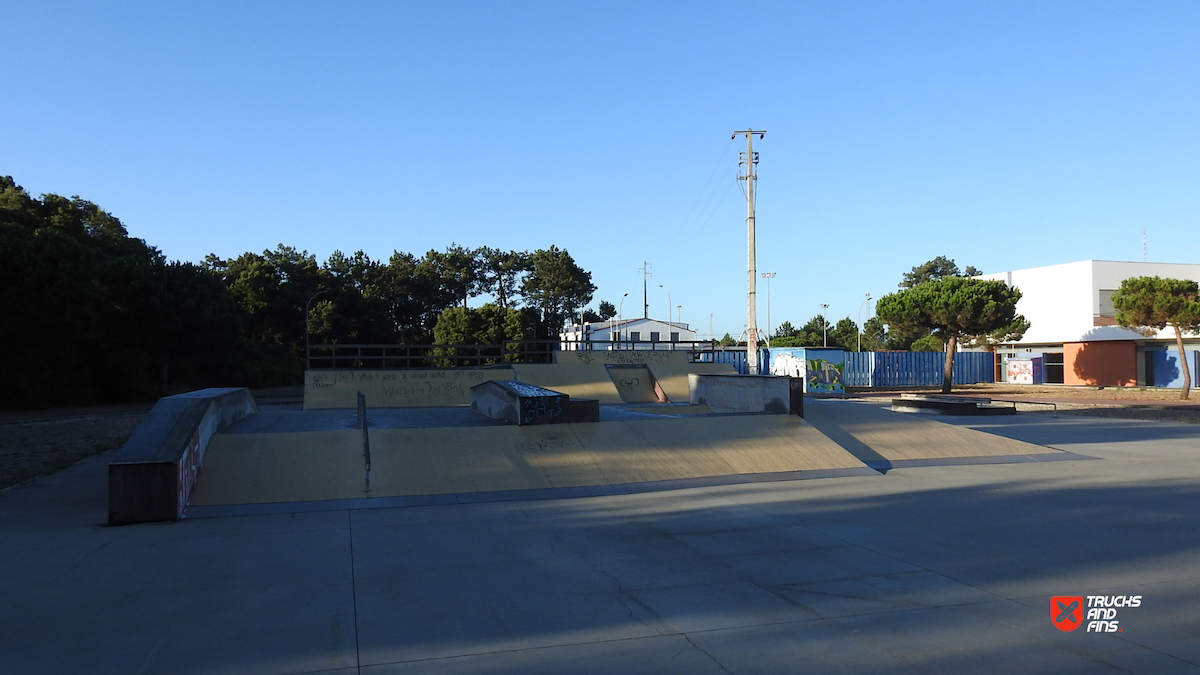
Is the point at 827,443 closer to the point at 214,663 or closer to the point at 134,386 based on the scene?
the point at 214,663

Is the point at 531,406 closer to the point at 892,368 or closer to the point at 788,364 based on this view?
the point at 788,364

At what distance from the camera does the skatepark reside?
168 inches

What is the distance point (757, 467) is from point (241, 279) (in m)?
49.1

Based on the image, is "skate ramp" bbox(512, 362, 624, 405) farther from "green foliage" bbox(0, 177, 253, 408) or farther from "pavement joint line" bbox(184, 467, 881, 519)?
"green foliage" bbox(0, 177, 253, 408)

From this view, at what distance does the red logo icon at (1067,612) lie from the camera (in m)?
4.59

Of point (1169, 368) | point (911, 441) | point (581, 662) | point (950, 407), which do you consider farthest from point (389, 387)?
point (1169, 368)

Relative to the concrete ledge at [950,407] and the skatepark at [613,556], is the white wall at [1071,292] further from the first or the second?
the skatepark at [613,556]

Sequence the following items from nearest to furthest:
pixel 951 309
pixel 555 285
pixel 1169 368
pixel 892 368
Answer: pixel 951 309, pixel 1169 368, pixel 892 368, pixel 555 285

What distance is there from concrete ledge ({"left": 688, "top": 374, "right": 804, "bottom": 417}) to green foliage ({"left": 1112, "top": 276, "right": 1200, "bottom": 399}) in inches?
1041

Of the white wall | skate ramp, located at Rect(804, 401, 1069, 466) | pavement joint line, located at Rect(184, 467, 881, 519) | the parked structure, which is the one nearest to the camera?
pavement joint line, located at Rect(184, 467, 881, 519)

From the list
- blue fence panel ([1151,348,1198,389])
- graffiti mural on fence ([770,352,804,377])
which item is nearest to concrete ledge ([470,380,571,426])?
graffiti mural on fence ([770,352,804,377])

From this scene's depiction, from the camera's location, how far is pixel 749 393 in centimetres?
1501

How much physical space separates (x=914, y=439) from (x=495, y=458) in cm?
728

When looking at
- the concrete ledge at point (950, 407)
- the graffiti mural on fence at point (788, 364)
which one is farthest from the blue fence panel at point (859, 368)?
the concrete ledge at point (950, 407)
